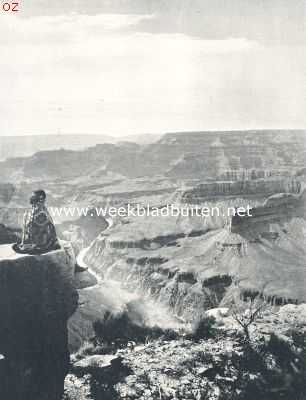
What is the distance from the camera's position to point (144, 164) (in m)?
158

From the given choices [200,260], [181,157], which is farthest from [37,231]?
[181,157]

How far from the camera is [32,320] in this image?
67.7 feet

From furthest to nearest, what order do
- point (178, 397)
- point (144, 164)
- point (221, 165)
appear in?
point (144, 164), point (221, 165), point (178, 397)

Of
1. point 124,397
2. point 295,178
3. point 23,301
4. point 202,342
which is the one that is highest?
point 295,178

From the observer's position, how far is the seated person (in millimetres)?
21250

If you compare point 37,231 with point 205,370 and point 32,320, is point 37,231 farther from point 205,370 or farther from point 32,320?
point 205,370

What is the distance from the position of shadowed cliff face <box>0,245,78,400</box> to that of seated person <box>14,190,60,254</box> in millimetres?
474

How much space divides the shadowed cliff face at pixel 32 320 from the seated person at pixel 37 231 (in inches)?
18.7

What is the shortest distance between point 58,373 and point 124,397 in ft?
11.4

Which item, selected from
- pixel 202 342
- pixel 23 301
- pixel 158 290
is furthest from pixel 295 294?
pixel 23 301

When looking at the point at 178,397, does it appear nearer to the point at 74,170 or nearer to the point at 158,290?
the point at 158,290

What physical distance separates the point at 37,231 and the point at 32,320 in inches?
145

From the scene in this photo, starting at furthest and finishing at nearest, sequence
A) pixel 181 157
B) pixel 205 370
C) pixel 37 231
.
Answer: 1. pixel 181 157
2. pixel 205 370
3. pixel 37 231

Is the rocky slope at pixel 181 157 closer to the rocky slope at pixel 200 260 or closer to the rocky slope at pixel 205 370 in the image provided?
the rocky slope at pixel 200 260
